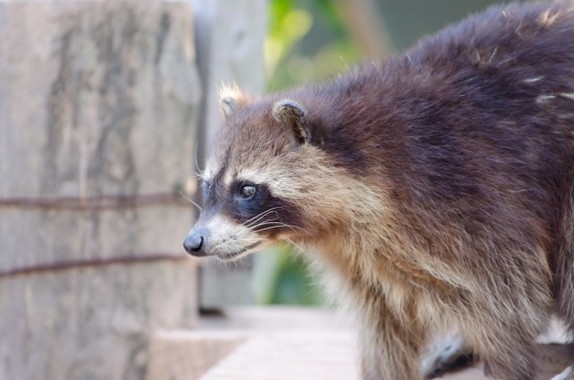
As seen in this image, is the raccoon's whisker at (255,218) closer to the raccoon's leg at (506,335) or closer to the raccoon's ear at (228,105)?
the raccoon's ear at (228,105)

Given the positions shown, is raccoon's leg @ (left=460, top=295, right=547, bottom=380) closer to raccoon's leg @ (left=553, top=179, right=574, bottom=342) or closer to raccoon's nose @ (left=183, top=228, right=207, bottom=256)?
raccoon's leg @ (left=553, top=179, right=574, bottom=342)

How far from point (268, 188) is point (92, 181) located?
1562 mm

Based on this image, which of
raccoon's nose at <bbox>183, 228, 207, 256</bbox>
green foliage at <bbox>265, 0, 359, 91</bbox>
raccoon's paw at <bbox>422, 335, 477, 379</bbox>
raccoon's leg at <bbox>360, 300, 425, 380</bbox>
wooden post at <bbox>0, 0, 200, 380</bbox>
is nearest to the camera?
raccoon's nose at <bbox>183, 228, 207, 256</bbox>

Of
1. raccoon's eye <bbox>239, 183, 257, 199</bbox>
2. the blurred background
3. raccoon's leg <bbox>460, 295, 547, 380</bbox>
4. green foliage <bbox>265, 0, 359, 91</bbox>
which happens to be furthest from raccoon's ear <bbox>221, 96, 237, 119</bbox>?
green foliage <bbox>265, 0, 359, 91</bbox>

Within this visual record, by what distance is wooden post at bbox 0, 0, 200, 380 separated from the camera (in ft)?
15.9

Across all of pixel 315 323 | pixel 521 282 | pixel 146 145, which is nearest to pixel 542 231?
pixel 521 282

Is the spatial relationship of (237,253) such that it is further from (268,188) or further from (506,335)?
(506,335)

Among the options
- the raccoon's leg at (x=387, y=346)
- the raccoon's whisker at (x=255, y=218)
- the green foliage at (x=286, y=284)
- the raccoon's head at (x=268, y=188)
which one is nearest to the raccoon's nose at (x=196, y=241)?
the raccoon's head at (x=268, y=188)

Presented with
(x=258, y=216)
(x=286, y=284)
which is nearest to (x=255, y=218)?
(x=258, y=216)

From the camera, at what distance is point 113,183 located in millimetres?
5125

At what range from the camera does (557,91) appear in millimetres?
3740

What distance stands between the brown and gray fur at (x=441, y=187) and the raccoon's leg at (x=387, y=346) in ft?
0.43

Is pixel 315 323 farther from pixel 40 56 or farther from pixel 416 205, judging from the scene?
pixel 416 205

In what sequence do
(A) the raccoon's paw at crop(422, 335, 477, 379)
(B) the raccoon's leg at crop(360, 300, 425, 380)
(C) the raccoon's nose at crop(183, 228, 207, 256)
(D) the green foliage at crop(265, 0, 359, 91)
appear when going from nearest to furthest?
(C) the raccoon's nose at crop(183, 228, 207, 256), (B) the raccoon's leg at crop(360, 300, 425, 380), (A) the raccoon's paw at crop(422, 335, 477, 379), (D) the green foliage at crop(265, 0, 359, 91)
